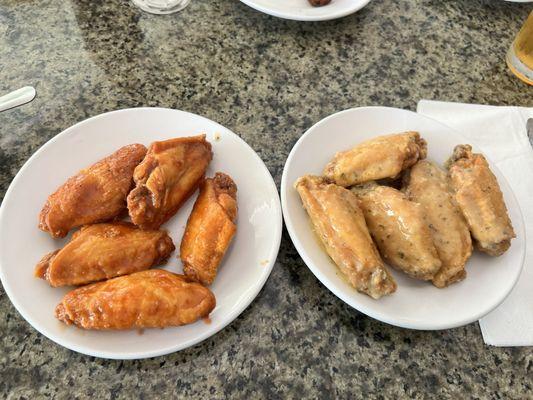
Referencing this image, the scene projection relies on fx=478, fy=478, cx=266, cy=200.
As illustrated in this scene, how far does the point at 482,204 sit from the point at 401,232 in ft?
0.74

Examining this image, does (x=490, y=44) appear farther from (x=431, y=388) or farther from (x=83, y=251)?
(x=83, y=251)

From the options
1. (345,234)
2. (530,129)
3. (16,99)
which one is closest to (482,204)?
(345,234)

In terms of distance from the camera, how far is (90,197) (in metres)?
1.09

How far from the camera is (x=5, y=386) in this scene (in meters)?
0.98

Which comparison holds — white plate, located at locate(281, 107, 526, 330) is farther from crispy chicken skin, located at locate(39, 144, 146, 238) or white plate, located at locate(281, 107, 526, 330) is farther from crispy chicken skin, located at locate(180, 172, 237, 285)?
crispy chicken skin, located at locate(39, 144, 146, 238)

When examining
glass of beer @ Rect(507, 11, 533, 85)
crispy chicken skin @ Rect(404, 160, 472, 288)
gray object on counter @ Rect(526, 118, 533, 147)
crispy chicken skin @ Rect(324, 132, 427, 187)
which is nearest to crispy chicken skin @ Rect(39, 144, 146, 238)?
crispy chicken skin @ Rect(324, 132, 427, 187)

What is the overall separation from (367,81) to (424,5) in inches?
20.7

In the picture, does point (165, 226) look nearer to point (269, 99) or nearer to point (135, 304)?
point (135, 304)

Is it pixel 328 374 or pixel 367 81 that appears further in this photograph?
pixel 367 81

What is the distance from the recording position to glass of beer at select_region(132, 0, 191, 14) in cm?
175

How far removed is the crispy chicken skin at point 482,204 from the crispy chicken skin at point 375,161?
13 centimetres

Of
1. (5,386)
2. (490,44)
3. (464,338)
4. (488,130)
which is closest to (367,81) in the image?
(488,130)

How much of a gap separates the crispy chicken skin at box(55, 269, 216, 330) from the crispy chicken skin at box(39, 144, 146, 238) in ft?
0.57

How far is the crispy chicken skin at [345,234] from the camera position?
3.34 feet
